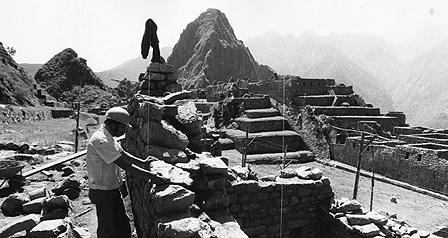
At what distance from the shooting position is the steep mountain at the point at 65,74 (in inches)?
2539

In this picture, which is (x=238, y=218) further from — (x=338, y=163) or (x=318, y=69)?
(x=318, y=69)

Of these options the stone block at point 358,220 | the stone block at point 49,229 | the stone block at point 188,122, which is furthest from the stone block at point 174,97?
the stone block at point 358,220

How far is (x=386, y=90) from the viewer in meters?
104

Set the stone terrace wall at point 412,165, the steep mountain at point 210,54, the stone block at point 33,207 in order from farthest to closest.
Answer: the steep mountain at point 210,54 < the stone terrace wall at point 412,165 < the stone block at point 33,207

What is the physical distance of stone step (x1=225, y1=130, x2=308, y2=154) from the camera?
29.1 m

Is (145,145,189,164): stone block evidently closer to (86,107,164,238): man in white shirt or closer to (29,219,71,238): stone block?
(86,107,164,238): man in white shirt

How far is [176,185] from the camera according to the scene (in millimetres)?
4629

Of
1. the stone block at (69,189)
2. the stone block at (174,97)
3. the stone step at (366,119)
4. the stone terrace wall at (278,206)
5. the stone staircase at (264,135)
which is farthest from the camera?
the stone step at (366,119)

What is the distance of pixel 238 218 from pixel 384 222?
347cm

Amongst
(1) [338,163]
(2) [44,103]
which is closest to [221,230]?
(1) [338,163]

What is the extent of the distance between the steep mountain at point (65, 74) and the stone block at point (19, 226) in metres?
66.1

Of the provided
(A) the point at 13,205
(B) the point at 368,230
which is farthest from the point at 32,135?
(B) the point at 368,230

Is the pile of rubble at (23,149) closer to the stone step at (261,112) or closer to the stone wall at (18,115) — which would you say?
the stone wall at (18,115)

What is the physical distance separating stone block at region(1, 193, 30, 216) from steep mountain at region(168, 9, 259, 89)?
264 feet
